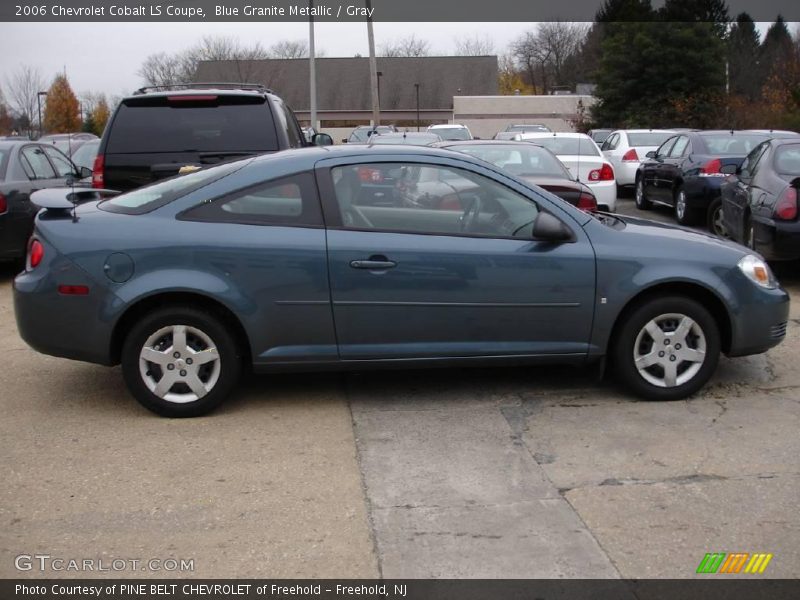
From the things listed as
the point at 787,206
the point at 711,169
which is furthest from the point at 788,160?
the point at 711,169

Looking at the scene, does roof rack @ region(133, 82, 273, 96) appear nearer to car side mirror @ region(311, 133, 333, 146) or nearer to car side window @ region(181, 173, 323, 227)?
car side mirror @ region(311, 133, 333, 146)

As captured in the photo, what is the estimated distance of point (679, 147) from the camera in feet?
46.7

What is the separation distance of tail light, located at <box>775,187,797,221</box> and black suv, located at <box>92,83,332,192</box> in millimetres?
4755

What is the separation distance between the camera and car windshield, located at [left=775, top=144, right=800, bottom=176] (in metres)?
9.02

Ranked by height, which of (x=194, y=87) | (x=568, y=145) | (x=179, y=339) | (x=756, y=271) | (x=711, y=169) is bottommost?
(x=179, y=339)

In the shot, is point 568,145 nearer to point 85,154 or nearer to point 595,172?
point 595,172

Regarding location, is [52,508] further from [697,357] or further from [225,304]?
[697,357]

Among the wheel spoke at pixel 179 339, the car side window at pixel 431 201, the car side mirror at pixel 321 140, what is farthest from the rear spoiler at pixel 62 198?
the car side mirror at pixel 321 140

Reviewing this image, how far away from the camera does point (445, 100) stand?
6606 cm

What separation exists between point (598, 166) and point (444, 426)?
858cm

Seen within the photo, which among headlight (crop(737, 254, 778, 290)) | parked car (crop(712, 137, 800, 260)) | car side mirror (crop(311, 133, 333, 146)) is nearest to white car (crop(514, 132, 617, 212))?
parked car (crop(712, 137, 800, 260))

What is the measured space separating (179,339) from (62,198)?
139cm

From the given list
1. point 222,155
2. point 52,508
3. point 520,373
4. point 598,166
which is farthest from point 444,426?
point 598,166

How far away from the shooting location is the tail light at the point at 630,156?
18030 mm
